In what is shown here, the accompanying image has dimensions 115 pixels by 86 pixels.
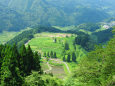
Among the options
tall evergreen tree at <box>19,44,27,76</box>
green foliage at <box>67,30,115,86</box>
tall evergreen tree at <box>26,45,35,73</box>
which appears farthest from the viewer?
tall evergreen tree at <box>26,45,35,73</box>

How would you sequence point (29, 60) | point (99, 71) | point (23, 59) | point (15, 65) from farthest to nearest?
1. point (29, 60)
2. point (23, 59)
3. point (15, 65)
4. point (99, 71)

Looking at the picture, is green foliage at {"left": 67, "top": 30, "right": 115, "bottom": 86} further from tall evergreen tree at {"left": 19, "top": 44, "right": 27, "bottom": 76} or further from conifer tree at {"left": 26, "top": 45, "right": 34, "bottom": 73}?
conifer tree at {"left": 26, "top": 45, "right": 34, "bottom": 73}

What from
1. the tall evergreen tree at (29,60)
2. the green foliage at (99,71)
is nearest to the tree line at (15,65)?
the tall evergreen tree at (29,60)

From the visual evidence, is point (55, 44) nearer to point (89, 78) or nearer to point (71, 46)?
point (71, 46)

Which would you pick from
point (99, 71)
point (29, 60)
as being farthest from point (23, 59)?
point (99, 71)

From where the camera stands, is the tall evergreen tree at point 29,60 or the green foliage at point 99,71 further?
the tall evergreen tree at point 29,60

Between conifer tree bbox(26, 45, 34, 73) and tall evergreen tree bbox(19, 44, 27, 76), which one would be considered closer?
tall evergreen tree bbox(19, 44, 27, 76)

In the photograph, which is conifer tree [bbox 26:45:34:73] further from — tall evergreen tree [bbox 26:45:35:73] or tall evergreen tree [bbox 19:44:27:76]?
tall evergreen tree [bbox 19:44:27:76]

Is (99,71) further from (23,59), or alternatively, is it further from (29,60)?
(29,60)

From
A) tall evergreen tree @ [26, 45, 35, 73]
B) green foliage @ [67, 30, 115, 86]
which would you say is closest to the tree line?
tall evergreen tree @ [26, 45, 35, 73]

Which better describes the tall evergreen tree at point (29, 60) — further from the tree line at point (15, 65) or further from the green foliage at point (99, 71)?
the green foliage at point (99, 71)

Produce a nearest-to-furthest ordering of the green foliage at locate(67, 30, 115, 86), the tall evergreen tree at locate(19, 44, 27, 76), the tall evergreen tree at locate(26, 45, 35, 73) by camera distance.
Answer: the green foliage at locate(67, 30, 115, 86)
the tall evergreen tree at locate(19, 44, 27, 76)
the tall evergreen tree at locate(26, 45, 35, 73)
